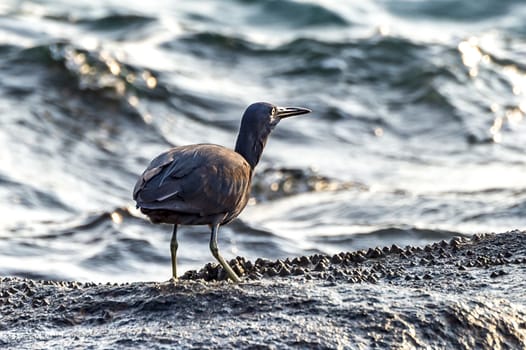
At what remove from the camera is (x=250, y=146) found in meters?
6.01

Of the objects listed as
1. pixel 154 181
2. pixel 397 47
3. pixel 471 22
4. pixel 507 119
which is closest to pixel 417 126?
pixel 507 119

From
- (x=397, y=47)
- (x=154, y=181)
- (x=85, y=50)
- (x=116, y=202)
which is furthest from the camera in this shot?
(x=397, y=47)

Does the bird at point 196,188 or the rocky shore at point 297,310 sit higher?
the bird at point 196,188

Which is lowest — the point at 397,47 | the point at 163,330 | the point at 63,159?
the point at 163,330

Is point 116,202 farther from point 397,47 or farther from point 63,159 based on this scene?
Answer: point 397,47

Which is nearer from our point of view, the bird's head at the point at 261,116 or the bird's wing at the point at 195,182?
the bird's wing at the point at 195,182

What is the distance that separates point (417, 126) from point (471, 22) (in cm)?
559

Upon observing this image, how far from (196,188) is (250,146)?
3.12ft

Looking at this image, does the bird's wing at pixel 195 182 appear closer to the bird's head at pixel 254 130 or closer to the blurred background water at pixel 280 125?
the bird's head at pixel 254 130

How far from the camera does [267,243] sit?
9469mm

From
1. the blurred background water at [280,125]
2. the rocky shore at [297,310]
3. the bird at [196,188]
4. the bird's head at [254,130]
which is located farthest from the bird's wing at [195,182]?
the blurred background water at [280,125]

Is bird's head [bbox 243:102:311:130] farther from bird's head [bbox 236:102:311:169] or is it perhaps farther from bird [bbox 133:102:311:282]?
bird [bbox 133:102:311:282]

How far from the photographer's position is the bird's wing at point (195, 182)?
501 cm

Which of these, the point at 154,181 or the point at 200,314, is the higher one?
the point at 154,181
